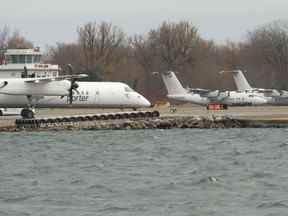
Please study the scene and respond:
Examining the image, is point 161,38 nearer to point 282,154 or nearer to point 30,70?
point 30,70

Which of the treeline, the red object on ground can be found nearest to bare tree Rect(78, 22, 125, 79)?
the treeline

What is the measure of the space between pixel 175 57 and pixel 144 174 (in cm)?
11468

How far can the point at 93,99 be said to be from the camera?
7844 centimetres

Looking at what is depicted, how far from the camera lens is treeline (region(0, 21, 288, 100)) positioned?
15312 centimetres

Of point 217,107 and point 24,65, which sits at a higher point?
point 24,65

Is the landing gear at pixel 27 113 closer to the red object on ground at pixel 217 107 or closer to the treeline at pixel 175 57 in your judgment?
the red object on ground at pixel 217 107

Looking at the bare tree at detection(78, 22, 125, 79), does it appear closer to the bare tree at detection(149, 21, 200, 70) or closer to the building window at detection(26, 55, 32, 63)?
the bare tree at detection(149, 21, 200, 70)

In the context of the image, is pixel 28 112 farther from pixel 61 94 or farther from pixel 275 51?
pixel 275 51

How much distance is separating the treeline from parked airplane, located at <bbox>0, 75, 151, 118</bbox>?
66155 mm

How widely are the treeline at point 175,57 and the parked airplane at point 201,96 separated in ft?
120

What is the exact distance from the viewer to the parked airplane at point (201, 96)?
109000 millimetres

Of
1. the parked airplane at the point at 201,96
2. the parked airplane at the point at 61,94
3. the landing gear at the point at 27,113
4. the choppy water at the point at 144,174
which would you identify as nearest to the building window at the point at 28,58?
the parked airplane at the point at 61,94

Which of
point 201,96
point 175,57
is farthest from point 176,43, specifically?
point 201,96

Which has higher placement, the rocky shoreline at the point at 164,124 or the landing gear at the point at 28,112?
the landing gear at the point at 28,112
